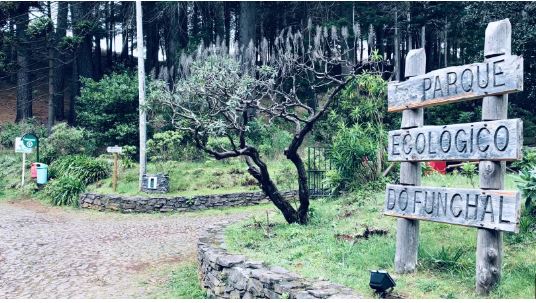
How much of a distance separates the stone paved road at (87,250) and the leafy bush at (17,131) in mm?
7390

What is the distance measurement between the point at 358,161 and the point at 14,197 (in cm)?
1097

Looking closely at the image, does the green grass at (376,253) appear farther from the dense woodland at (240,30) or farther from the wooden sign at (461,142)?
the dense woodland at (240,30)

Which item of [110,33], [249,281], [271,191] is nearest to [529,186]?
[249,281]

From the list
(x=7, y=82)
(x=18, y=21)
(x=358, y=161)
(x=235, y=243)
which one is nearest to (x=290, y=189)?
(x=358, y=161)

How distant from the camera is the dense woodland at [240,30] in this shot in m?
16.8

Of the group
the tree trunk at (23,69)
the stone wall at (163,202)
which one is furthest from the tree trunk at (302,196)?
the tree trunk at (23,69)

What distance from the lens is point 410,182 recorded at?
530 cm

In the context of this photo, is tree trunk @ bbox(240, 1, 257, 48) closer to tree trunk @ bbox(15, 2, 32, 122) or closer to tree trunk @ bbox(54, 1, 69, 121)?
tree trunk @ bbox(54, 1, 69, 121)

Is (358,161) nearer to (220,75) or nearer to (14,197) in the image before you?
(220,75)

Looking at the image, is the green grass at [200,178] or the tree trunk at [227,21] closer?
the green grass at [200,178]

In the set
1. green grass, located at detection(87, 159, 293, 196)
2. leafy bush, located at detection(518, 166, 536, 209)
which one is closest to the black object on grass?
leafy bush, located at detection(518, 166, 536, 209)

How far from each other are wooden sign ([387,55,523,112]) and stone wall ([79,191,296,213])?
8245 mm

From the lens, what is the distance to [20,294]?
6.21 metres

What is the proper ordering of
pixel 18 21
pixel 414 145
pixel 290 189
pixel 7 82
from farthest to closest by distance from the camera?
pixel 7 82, pixel 18 21, pixel 290 189, pixel 414 145
